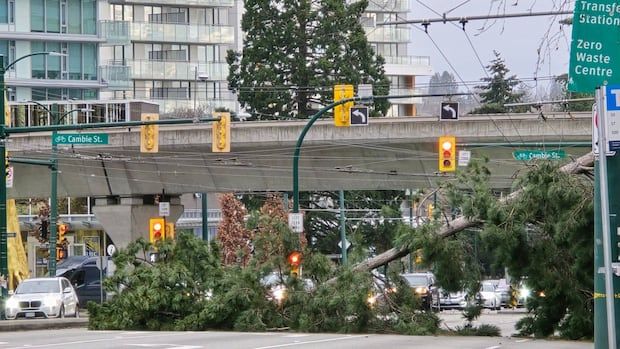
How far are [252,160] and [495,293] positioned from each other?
13.2 m

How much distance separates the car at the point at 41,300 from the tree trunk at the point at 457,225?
14438 millimetres

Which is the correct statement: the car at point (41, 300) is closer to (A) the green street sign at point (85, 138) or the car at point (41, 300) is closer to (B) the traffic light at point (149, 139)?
(A) the green street sign at point (85, 138)

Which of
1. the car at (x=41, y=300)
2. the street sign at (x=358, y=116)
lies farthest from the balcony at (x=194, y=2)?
the street sign at (x=358, y=116)

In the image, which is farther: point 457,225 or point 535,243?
point 457,225

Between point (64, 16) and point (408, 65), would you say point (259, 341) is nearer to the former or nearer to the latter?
point (64, 16)

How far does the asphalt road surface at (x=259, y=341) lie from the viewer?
76.6ft

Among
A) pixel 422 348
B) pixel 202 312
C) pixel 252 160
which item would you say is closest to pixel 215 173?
pixel 252 160

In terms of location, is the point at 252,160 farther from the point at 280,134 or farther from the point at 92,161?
the point at 92,161

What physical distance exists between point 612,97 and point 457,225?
590 inches

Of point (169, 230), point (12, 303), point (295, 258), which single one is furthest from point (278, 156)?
point (295, 258)

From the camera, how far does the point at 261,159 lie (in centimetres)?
5372

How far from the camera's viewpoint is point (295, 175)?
4288 centimetres

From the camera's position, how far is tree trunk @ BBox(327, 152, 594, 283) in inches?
1027

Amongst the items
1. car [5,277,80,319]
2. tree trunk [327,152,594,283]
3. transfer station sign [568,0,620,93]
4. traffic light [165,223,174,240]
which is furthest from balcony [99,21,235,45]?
transfer station sign [568,0,620,93]
